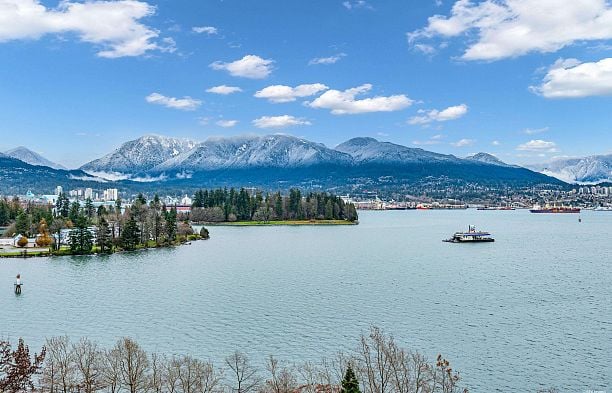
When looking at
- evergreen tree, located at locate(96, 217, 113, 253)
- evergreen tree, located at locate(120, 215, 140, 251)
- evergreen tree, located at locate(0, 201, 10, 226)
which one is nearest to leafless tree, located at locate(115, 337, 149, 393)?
evergreen tree, located at locate(96, 217, 113, 253)

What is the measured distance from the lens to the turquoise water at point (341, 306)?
1820 cm

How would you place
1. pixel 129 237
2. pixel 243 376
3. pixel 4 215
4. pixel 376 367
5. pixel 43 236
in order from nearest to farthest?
pixel 376 367
pixel 243 376
pixel 129 237
pixel 43 236
pixel 4 215

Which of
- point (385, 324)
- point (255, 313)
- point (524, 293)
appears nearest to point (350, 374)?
point (385, 324)

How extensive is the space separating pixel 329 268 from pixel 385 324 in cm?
1546

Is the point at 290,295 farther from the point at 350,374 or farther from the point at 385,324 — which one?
the point at 350,374

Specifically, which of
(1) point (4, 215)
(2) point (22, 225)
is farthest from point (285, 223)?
(2) point (22, 225)

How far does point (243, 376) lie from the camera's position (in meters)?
16.0

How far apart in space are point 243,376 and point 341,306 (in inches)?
369

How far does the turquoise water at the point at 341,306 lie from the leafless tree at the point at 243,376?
107cm

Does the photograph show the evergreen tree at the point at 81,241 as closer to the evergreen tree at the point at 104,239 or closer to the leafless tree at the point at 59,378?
the evergreen tree at the point at 104,239

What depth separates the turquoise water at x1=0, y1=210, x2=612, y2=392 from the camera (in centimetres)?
1820

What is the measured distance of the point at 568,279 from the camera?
106ft

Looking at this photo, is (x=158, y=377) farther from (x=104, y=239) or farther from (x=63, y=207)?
(x=63, y=207)

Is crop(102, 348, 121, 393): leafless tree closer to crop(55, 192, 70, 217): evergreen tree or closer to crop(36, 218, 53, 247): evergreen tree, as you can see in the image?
crop(36, 218, 53, 247): evergreen tree
